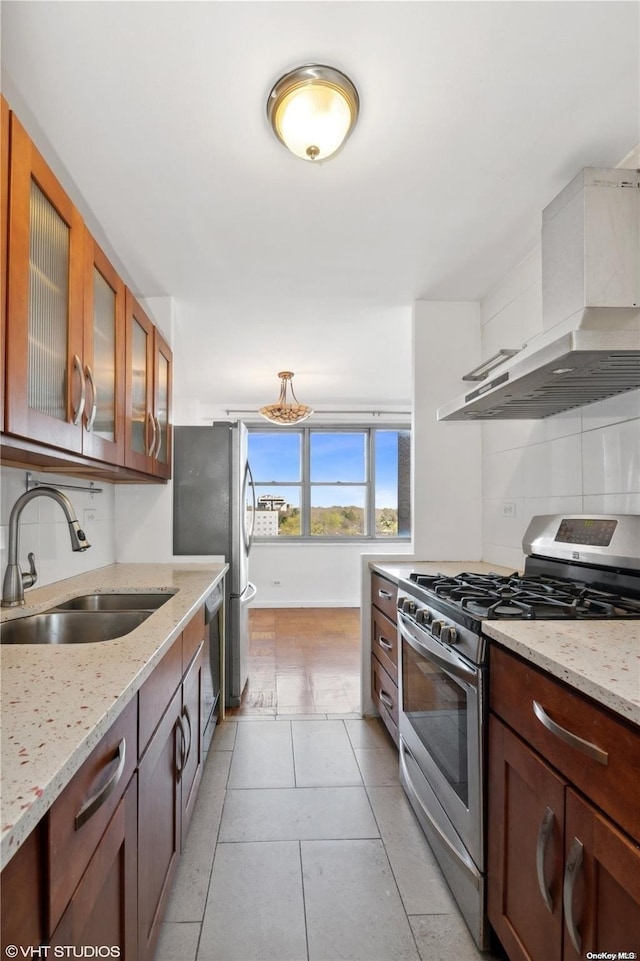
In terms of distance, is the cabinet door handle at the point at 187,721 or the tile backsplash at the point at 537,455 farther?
the tile backsplash at the point at 537,455

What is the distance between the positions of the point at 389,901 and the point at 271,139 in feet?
8.03

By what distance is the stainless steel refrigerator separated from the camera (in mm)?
2963

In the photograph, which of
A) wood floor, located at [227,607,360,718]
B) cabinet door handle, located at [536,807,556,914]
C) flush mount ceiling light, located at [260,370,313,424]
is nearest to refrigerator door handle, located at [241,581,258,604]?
wood floor, located at [227,607,360,718]

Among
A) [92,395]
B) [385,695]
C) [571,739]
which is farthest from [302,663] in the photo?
[571,739]

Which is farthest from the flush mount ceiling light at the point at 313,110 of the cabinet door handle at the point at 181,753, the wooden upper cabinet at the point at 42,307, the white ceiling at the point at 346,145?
the cabinet door handle at the point at 181,753

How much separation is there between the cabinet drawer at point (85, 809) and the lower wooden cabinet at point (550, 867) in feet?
2.77

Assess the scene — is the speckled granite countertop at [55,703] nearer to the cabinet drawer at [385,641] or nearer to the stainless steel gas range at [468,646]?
the stainless steel gas range at [468,646]

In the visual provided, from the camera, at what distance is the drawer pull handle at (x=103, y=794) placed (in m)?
0.73

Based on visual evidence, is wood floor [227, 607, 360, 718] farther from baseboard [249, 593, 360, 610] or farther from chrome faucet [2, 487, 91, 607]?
chrome faucet [2, 487, 91, 607]

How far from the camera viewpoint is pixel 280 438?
20.4 ft

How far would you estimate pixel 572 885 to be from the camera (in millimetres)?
893

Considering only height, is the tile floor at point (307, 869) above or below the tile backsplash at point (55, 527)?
below

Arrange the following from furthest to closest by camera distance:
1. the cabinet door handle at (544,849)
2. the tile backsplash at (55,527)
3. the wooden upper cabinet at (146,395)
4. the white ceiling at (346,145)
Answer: the wooden upper cabinet at (146,395), the tile backsplash at (55,527), the white ceiling at (346,145), the cabinet door handle at (544,849)

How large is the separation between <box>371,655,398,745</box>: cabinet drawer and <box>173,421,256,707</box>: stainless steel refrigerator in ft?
2.81
